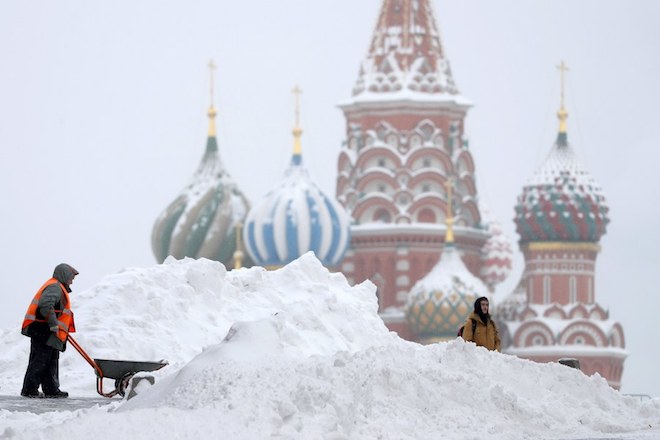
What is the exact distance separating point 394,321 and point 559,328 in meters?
5.37

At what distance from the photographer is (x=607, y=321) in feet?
266

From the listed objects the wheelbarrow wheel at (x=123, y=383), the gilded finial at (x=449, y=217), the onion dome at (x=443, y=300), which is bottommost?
the wheelbarrow wheel at (x=123, y=383)

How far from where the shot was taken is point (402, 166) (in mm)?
80500

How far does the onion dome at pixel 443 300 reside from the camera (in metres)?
76.1

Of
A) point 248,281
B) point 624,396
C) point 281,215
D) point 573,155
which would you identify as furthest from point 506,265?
point 624,396

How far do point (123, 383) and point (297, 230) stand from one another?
5905 centimetres

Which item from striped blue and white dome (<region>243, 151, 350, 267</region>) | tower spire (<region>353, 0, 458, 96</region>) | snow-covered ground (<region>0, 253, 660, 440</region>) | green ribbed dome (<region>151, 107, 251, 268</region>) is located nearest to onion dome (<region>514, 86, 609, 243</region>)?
tower spire (<region>353, 0, 458, 96</region>)

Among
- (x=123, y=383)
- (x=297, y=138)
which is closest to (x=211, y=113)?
(x=297, y=138)

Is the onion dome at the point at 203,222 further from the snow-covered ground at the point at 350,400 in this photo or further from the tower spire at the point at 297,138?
the snow-covered ground at the point at 350,400

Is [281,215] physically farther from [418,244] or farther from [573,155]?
[573,155]

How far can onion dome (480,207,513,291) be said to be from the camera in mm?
84250

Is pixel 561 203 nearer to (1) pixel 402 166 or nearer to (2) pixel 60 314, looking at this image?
(1) pixel 402 166

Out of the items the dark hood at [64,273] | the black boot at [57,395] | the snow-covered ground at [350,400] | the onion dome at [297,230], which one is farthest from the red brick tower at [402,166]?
the dark hood at [64,273]

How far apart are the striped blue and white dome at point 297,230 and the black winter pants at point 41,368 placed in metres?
58.8
